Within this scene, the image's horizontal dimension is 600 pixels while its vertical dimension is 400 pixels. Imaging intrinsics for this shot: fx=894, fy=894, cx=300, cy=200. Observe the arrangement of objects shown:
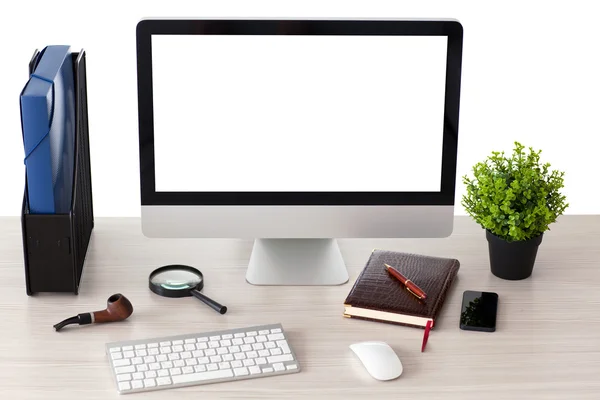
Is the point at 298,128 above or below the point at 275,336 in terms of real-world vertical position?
above

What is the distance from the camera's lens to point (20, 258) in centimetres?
186

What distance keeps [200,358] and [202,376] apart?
51mm

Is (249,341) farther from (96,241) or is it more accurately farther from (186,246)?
(96,241)

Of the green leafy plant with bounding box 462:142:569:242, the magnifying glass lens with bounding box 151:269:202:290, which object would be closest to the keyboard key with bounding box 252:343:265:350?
the magnifying glass lens with bounding box 151:269:202:290

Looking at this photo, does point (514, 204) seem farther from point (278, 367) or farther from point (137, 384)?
point (137, 384)

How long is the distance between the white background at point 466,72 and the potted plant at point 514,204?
118 cm

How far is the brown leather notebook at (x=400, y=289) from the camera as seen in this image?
1614mm

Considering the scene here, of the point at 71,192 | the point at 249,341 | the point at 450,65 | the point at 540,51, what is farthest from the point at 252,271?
the point at 540,51

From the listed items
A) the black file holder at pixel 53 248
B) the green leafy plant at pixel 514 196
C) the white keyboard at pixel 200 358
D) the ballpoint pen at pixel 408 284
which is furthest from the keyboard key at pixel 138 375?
the green leafy plant at pixel 514 196

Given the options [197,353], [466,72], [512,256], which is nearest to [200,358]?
[197,353]

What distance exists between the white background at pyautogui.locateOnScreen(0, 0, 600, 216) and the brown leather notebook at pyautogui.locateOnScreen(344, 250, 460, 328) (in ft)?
4.00

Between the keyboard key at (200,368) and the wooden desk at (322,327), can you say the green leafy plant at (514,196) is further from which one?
the keyboard key at (200,368)

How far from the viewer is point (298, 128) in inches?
66.3

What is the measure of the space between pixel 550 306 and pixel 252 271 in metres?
0.58
